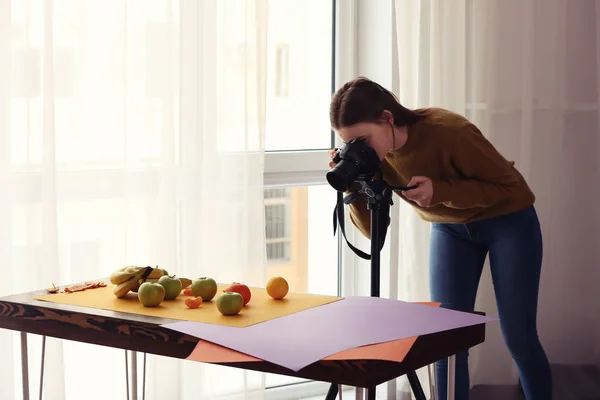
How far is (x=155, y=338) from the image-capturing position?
1624 mm

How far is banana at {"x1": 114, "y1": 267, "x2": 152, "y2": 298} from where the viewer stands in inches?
73.7

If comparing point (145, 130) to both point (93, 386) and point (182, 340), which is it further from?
point (182, 340)

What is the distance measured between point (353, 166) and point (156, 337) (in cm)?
65

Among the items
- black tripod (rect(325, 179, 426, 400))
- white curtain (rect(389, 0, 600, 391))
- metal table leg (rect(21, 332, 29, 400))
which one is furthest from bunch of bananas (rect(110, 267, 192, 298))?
white curtain (rect(389, 0, 600, 391))

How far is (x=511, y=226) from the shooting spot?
237cm

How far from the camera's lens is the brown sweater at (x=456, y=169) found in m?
2.24

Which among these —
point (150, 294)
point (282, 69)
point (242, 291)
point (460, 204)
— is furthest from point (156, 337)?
point (282, 69)

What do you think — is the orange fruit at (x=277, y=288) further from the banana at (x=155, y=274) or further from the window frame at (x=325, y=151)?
the window frame at (x=325, y=151)

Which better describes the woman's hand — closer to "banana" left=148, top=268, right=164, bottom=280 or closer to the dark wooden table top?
the dark wooden table top

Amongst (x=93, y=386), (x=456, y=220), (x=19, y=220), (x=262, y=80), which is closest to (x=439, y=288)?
(x=456, y=220)

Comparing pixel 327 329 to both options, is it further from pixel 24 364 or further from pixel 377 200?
pixel 24 364

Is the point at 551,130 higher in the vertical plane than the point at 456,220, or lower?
higher

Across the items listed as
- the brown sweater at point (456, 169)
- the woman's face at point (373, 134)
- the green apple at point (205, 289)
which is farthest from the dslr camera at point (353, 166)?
the green apple at point (205, 289)

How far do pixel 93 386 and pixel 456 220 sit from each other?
46.7 inches
